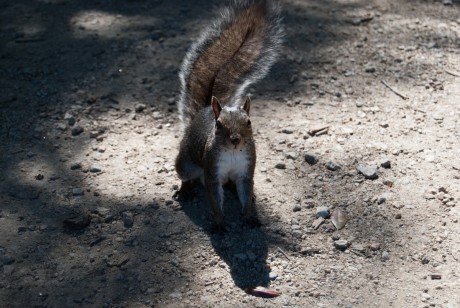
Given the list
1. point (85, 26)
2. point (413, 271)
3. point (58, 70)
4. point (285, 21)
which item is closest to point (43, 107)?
point (58, 70)

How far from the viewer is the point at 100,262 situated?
2.92m

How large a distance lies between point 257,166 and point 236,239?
511 mm

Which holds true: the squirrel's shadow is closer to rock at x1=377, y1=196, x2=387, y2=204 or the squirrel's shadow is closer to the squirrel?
the squirrel

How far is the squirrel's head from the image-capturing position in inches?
113

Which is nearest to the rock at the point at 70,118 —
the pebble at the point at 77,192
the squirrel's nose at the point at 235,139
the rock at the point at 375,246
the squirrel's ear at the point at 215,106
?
the pebble at the point at 77,192

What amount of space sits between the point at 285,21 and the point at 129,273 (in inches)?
88.4

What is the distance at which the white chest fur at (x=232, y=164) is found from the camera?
9.74ft

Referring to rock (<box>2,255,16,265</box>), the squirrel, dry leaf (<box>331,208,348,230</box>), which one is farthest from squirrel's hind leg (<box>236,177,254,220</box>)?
rock (<box>2,255,16,265</box>)

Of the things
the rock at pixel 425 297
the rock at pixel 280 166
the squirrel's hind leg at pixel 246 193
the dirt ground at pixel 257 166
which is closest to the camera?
the rock at pixel 425 297

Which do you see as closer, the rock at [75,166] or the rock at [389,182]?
the rock at [389,182]

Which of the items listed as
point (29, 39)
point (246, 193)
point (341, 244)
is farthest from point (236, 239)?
point (29, 39)

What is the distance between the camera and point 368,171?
3.35 metres

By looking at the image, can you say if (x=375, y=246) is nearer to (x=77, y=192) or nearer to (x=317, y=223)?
(x=317, y=223)

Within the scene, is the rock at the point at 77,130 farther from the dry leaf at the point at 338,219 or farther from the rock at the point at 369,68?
the rock at the point at 369,68
